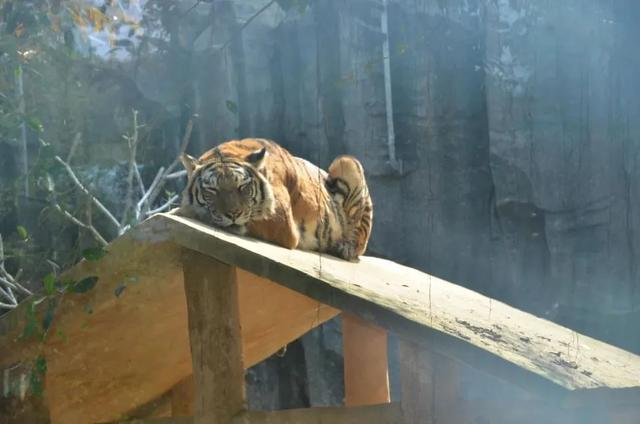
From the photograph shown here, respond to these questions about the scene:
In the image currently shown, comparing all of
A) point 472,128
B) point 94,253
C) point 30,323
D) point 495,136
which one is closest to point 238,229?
point 94,253

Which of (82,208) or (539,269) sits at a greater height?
(82,208)

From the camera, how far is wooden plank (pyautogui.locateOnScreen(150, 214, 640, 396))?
2643mm

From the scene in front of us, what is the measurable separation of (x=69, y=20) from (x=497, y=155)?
5.99 metres

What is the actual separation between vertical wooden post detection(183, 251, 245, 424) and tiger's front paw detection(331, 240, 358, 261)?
7.08ft

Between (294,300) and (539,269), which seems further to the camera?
(539,269)

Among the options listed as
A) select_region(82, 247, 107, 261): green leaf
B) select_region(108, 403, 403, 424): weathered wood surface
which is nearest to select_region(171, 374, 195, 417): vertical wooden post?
select_region(108, 403, 403, 424): weathered wood surface

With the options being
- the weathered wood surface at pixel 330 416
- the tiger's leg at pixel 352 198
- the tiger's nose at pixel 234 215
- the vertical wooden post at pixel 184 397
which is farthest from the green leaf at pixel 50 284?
the tiger's leg at pixel 352 198

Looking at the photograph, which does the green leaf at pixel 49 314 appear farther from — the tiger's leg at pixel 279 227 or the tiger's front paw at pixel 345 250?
the tiger's front paw at pixel 345 250

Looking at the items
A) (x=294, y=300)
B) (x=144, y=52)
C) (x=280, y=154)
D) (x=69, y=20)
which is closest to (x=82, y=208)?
(x=69, y=20)

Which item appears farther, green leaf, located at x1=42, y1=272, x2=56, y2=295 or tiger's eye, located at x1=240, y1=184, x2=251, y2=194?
tiger's eye, located at x1=240, y1=184, x2=251, y2=194

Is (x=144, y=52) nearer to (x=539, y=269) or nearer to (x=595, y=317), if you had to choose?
(x=539, y=269)

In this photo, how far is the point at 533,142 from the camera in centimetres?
1109

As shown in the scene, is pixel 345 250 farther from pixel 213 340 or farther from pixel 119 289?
pixel 119 289

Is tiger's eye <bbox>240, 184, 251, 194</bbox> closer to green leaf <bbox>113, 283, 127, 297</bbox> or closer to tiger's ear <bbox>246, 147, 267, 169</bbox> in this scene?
tiger's ear <bbox>246, 147, 267, 169</bbox>
